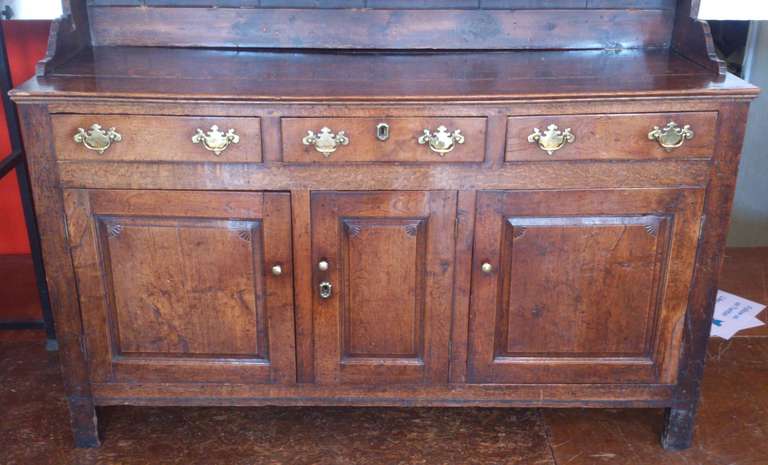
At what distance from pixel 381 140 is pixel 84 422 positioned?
1118 millimetres

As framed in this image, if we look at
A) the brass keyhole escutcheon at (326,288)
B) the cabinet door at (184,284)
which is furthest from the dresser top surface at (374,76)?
the brass keyhole escutcheon at (326,288)

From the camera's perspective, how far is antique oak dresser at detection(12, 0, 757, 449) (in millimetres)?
1876

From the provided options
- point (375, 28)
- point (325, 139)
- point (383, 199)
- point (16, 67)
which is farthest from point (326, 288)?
point (16, 67)

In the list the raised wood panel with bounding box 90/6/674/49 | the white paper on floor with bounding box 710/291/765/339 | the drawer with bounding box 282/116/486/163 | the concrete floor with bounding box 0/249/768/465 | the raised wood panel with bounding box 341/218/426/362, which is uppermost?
the raised wood panel with bounding box 90/6/674/49

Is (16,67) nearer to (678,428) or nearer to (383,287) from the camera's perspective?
(383,287)

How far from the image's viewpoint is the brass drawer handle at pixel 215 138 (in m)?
1.87

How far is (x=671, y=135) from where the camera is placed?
1.89 m

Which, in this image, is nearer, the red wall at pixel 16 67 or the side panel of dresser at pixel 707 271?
the side panel of dresser at pixel 707 271

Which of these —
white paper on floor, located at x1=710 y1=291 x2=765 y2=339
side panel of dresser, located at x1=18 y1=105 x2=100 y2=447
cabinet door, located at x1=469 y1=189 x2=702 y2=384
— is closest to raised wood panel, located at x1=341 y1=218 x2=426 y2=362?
cabinet door, located at x1=469 y1=189 x2=702 y2=384

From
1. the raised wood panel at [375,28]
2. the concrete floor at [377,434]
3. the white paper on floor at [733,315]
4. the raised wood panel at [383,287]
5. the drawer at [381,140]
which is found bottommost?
the concrete floor at [377,434]

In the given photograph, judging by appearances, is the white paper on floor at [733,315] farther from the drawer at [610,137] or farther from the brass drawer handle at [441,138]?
the brass drawer handle at [441,138]

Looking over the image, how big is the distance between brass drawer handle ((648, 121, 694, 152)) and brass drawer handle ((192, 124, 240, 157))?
0.96m

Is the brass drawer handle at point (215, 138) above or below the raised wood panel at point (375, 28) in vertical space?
Answer: below

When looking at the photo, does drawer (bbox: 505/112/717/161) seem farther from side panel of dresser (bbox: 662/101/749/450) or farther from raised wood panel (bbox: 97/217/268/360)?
raised wood panel (bbox: 97/217/268/360)
